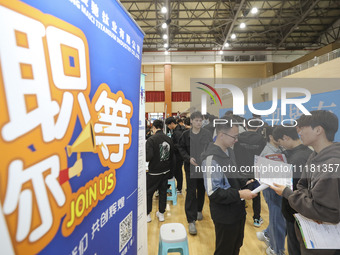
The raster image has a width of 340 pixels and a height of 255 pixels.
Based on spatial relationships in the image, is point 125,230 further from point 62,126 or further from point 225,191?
point 62,126

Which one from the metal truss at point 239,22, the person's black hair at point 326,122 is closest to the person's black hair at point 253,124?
the person's black hair at point 326,122

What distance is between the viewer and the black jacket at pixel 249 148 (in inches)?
103

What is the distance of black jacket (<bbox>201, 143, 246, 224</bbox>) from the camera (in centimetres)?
146

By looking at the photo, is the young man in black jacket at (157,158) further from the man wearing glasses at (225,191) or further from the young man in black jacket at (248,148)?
the man wearing glasses at (225,191)

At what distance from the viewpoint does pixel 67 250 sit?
70 centimetres

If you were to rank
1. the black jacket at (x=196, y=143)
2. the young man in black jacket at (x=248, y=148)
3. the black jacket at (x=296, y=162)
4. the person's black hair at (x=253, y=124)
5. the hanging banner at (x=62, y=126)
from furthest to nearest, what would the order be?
the person's black hair at (x=253, y=124)
the black jacket at (x=196, y=143)
the young man in black jacket at (x=248, y=148)
the black jacket at (x=296, y=162)
the hanging banner at (x=62, y=126)

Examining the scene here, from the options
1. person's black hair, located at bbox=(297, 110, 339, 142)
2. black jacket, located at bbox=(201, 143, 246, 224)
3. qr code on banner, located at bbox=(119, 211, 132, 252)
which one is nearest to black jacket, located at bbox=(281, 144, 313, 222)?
black jacket, located at bbox=(201, 143, 246, 224)

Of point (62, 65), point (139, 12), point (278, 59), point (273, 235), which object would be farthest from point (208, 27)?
point (62, 65)

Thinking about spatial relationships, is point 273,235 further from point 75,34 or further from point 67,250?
point 75,34

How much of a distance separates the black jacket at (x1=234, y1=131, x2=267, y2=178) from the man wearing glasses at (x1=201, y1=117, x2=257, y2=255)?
108 centimetres

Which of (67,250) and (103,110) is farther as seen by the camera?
(103,110)

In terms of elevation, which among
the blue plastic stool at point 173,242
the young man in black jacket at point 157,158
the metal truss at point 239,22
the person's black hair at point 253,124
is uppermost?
the metal truss at point 239,22

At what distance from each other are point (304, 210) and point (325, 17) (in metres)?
13.2

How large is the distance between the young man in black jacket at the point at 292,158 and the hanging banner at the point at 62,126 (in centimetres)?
133
